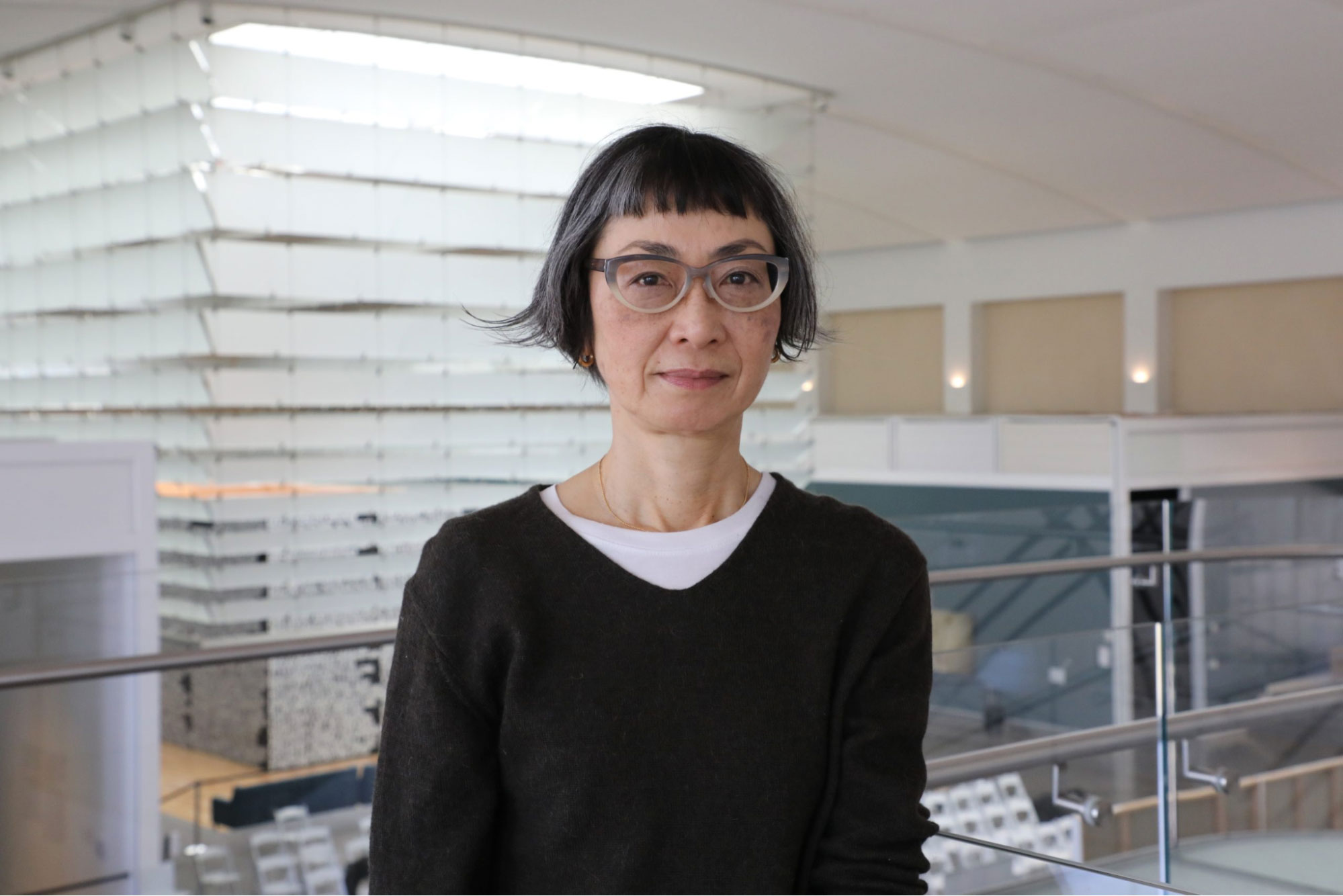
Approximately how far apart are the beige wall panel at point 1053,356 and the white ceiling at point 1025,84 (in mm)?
1441

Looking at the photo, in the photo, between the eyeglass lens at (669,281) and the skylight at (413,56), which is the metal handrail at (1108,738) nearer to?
the eyeglass lens at (669,281)

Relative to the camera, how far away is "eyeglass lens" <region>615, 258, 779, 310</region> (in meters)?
1.41

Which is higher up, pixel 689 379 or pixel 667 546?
pixel 689 379

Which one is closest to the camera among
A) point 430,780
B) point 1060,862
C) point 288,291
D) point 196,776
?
point 430,780

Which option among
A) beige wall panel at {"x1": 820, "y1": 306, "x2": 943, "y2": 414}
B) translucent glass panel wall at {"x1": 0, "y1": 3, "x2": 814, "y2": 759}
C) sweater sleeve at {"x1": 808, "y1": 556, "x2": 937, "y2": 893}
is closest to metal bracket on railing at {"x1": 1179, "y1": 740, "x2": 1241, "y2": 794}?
sweater sleeve at {"x1": 808, "y1": 556, "x2": 937, "y2": 893}

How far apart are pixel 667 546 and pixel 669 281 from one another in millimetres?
272

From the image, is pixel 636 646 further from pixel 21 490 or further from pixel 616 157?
pixel 21 490

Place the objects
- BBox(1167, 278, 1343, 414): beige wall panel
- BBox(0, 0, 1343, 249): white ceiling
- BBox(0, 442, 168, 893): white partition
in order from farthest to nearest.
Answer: BBox(1167, 278, 1343, 414): beige wall panel, BBox(0, 0, 1343, 249): white ceiling, BBox(0, 442, 168, 893): white partition

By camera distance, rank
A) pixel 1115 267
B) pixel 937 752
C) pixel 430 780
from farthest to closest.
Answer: pixel 1115 267
pixel 937 752
pixel 430 780

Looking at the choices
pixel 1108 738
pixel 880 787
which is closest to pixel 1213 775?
pixel 1108 738

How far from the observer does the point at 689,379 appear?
4.65 ft

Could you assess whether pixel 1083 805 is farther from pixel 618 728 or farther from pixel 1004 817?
pixel 618 728

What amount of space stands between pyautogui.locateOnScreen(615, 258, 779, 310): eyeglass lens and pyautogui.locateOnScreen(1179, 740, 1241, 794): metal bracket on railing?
3065 millimetres

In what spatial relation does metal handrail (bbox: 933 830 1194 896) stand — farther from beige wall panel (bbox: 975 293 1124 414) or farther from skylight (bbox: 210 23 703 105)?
beige wall panel (bbox: 975 293 1124 414)
